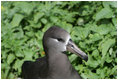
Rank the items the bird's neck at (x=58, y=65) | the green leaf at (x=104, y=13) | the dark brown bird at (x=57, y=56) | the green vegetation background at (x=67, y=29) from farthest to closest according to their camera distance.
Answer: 1. the green leaf at (x=104, y=13)
2. the green vegetation background at (x=67, y=29)
3. the bird's neck at (x=58, y=65)
4. the dark brown bird at (x=57, y=56)

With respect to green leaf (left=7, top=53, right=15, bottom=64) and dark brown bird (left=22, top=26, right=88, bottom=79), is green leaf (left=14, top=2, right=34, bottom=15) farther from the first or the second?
dark brown bird (left=22, top=26, right=88, bottom=79)

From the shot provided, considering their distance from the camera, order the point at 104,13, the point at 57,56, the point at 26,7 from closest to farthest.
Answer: the point at 57,56 < the point at 104,13 < the point at 26,7

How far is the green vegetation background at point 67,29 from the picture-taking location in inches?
160

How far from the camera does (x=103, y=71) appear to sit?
159 inches

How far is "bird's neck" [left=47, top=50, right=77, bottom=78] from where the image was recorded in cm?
359

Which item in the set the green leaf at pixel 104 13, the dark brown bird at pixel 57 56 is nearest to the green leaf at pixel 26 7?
the green leaf at pixel 104 13

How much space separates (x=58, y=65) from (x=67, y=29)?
0.98 meters

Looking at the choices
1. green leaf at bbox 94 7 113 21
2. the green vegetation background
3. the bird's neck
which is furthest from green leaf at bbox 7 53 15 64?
green leaf at bbox 94 7 113 21

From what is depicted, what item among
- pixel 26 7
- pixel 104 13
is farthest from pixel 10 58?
pixel 104 13

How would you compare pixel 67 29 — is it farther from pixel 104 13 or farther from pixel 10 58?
pixel 10 58

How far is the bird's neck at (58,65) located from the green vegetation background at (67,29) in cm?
54

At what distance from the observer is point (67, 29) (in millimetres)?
4496

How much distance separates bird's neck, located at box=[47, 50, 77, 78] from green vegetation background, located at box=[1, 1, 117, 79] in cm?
54

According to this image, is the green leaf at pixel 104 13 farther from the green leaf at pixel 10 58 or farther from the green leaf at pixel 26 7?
the green leaf at pixel 10 58
